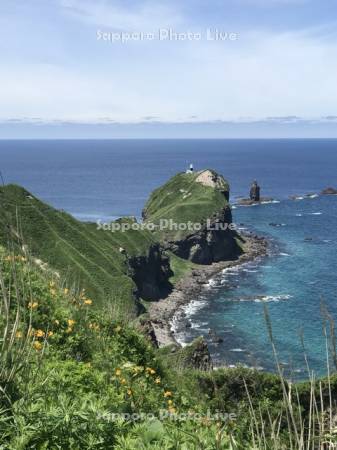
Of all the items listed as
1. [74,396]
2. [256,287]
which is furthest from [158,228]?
[74,396]

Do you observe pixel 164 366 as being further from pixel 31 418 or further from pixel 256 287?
pixel 256 287

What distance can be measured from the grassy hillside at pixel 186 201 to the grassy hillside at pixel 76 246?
27926 millimetres

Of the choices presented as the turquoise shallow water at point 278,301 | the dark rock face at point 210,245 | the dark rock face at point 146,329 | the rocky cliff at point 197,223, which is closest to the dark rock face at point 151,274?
the turquoise shallow water at point 278,301

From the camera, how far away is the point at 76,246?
234 ft

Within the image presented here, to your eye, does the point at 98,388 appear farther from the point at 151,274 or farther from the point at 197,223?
the point at 197,223

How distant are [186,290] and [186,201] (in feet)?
134

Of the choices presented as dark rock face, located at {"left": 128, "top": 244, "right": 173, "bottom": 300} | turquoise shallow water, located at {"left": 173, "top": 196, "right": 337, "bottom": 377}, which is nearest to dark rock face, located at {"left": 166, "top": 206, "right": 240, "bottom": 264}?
turquoise shallow water, located at {"left": 173, "top": 196, "right": 337, "bottom": 377}

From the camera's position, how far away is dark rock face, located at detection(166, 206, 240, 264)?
101750 mm

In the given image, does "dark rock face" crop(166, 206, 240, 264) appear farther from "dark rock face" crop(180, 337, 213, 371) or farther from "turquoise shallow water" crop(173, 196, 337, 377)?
"dark rock face" crop(180, 337, 213, 371)

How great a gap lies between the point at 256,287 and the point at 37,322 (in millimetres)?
75658

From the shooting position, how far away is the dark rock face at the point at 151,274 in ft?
264

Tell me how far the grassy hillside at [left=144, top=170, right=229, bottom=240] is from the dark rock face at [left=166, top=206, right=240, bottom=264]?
6.77 ft

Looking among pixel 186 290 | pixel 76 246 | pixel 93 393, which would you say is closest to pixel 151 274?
pixel 186 290

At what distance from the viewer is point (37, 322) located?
11.4 m
